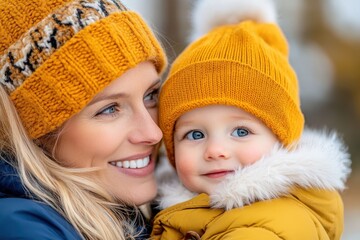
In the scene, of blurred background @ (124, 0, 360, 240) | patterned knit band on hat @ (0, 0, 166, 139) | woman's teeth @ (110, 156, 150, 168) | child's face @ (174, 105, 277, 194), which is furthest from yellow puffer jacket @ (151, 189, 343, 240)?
blurred background @ (124, 0, 360, 240)

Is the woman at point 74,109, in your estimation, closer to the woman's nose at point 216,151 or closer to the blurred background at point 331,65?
the woman's nose at point 216,151

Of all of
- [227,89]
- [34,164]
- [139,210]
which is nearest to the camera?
[34,164]

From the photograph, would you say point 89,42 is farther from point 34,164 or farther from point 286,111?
point 286,111

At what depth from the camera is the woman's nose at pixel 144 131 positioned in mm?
2338

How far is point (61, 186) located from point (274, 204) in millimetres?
752

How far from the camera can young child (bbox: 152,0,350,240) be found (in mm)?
2168

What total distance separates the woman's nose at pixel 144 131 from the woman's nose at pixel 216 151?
0.20 m

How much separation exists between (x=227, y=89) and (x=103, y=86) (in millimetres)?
471

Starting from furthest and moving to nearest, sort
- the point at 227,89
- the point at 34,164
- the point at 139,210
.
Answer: the point at 139,210
the point at 227,89
the point at 34,164

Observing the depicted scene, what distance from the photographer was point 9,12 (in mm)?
2275

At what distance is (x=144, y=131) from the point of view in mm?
2346

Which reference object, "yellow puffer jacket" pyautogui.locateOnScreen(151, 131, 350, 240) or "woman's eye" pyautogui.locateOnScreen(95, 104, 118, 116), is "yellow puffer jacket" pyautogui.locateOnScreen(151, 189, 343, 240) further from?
"woman's eye" pyautogui.locateOnScreen(95, 104, 118, 116)

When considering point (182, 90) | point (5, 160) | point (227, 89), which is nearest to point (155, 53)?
point (182, 90)

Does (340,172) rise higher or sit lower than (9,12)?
lower
